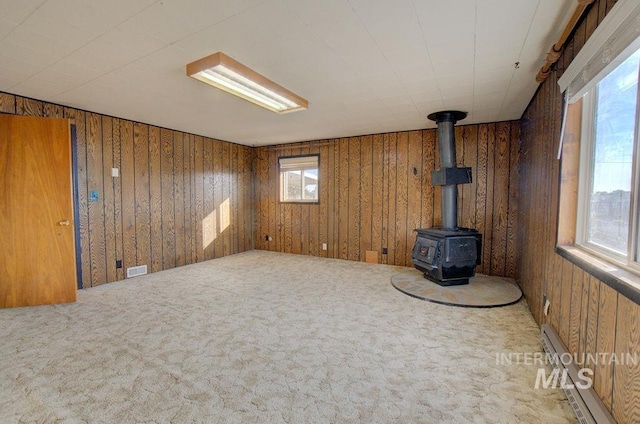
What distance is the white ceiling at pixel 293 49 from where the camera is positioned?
65.2 inches

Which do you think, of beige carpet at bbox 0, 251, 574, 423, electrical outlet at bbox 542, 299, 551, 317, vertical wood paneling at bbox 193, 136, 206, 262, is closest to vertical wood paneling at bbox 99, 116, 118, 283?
beige carpet at bbox 0, 251, 574, 423

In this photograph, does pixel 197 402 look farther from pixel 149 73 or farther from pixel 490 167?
pixel 490 167

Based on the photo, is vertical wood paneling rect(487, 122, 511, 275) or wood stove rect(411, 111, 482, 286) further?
vertical wood paneling rect(487, 122, 511, 275)

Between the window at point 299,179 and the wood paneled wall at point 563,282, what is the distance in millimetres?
3396

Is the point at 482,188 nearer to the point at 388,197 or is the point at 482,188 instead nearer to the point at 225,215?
the point at 388,197

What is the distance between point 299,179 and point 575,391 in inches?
197

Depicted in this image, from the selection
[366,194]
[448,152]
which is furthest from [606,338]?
[366,194]

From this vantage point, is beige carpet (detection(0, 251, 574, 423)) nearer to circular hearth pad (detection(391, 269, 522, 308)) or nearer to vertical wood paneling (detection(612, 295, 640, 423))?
circular hearth pad (detection(391, 269, 522, 308))

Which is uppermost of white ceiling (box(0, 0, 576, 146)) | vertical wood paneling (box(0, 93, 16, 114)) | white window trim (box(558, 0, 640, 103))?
white ceiling (box(0, 0, 576, 146))

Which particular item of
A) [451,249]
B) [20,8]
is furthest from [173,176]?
[451,249]

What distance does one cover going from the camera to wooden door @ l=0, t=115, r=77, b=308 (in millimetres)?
2975

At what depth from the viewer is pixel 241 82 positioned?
2.60 meters

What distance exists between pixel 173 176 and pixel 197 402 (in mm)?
3913

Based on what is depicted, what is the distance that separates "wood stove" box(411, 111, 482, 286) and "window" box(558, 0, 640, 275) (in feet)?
4.86
